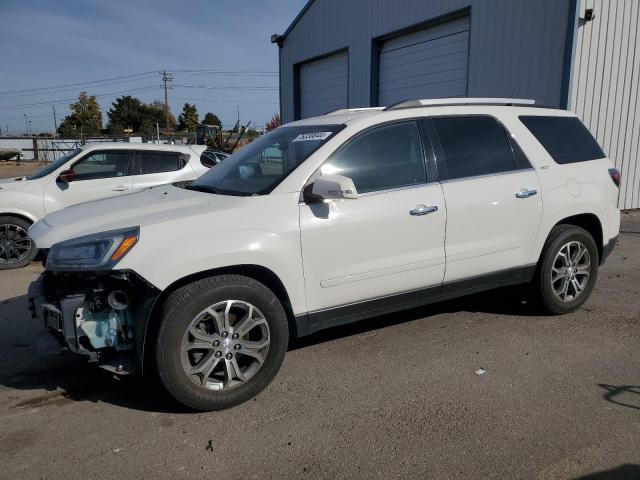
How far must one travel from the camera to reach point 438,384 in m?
3.47

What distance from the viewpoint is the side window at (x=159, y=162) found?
25.9ft

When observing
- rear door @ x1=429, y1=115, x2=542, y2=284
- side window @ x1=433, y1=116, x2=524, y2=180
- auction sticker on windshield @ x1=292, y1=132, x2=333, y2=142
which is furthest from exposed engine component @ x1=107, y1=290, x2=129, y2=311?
side window @ x1=433, y1=116, x2=524, y2=180

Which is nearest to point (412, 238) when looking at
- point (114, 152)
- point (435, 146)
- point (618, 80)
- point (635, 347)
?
point (435, 146)

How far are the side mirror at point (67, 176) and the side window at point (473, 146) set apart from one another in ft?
18.3

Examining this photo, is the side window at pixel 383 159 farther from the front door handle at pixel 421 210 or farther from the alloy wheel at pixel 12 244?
the alloy wheel at pixel 12 244

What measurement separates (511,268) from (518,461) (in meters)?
1.95

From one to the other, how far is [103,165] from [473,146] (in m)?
5.71

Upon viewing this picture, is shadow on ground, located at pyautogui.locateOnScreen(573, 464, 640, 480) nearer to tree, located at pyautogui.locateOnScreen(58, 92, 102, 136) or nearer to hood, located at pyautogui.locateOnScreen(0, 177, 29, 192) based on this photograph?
hood, located at pyautogui.locateOnScreen(0, 177, 29, 192)

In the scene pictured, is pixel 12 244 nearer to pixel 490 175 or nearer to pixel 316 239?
pixel 316 239

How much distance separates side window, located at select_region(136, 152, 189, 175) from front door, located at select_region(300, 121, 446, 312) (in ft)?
16.9

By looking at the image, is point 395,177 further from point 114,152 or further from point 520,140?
point 114,152

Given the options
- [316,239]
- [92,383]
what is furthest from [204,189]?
[92,383]

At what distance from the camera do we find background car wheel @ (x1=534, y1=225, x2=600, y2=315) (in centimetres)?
447

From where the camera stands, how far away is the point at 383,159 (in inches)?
147
